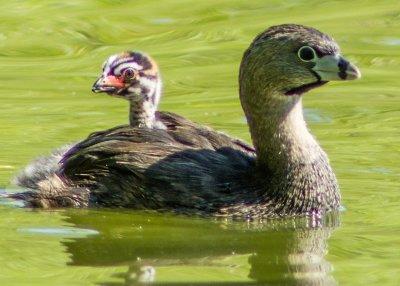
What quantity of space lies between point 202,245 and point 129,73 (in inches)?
85.1

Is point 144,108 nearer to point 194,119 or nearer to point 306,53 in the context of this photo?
point 306,53

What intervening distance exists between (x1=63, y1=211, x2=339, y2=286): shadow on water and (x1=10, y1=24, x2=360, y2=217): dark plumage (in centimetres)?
14

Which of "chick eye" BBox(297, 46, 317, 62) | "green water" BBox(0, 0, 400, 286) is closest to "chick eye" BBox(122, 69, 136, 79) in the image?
"green water" BBox(0, 0, 400, 286)

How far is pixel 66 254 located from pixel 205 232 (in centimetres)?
116

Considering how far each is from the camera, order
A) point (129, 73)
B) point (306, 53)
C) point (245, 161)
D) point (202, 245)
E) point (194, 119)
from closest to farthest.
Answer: point (202, 245), point (306, 53), point (245, 161), point (129, 73), point (194, 119)

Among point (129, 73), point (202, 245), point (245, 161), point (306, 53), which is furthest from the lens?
point (129, 73)

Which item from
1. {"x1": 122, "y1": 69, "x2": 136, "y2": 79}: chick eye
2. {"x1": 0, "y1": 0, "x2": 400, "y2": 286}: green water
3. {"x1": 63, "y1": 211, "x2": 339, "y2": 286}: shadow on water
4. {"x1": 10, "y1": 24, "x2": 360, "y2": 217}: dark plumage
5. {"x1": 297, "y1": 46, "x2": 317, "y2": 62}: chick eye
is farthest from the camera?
{"x1": 122, "y1": 69, "x2": 136, "y2": 79}: chick eye

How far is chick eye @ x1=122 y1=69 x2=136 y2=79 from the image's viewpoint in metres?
12.9

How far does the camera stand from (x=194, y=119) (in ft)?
49.7

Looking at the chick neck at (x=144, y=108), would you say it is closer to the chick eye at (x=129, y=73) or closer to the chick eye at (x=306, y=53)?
the chick eye at (x=129, y=73)

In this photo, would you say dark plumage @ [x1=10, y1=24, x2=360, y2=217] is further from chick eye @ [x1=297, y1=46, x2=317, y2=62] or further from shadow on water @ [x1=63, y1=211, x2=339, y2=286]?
shadow on water @ [x1=63, y1=211, x2=339, y2=286]

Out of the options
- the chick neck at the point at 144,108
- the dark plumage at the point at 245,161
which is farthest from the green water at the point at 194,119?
the chick neck at the point at 144,108

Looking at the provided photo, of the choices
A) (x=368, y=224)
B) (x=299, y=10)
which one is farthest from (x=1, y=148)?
(x=299, y=10)

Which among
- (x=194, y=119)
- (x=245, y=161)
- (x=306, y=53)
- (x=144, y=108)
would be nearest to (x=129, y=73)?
(x=144, y=108)
